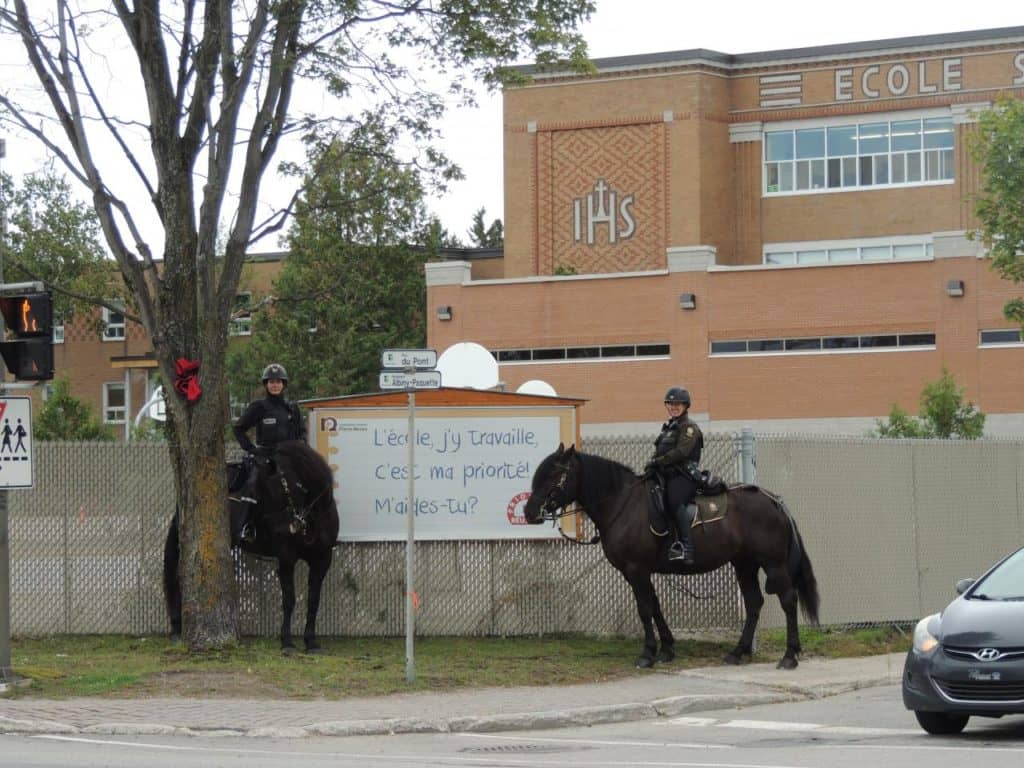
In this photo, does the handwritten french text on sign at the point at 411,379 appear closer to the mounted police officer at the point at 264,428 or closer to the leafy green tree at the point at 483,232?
the mounted police officer at the point at 264,428

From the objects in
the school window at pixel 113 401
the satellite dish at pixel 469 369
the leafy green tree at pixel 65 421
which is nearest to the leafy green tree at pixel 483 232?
the school window at pixel 113 401

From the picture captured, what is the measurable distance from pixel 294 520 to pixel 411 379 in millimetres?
3111

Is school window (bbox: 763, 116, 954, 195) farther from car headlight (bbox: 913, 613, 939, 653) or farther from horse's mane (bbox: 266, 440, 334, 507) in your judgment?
car headlight (bbox: 913, 613, 939, 653)

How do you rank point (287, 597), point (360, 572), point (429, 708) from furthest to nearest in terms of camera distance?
1. point (360, 572)
2. point (287, 597)
3. point (429, 708)

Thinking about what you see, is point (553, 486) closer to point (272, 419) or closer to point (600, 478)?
point (600, 478)

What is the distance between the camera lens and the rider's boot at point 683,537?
17297mm

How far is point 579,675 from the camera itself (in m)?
16.8

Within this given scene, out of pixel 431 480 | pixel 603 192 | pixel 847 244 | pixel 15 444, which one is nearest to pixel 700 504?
pixel 431 480

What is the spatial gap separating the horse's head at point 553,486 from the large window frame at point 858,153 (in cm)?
4440

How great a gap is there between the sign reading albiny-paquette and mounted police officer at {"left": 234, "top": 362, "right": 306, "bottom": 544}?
1014 mm

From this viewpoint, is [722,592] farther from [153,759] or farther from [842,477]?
[153,759]

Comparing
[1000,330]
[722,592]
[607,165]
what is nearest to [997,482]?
[722,592]

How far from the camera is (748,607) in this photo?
18078 millimetres

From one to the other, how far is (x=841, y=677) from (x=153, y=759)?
778 centimetres
